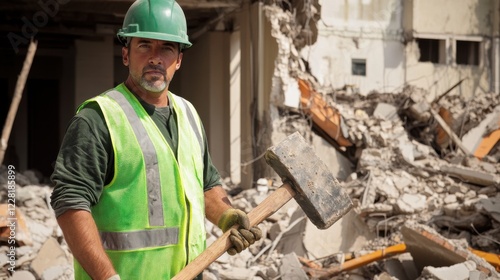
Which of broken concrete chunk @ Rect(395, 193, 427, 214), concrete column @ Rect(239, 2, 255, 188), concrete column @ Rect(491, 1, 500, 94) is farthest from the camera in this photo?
concrete column @ Rect(491, 1, 500, 94)

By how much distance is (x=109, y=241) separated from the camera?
241 cm

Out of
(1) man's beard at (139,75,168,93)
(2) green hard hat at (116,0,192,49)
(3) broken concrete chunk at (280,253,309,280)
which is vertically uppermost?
(2) green hard hat at (116,0,192,49)

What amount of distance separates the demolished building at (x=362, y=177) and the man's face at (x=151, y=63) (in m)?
3.26

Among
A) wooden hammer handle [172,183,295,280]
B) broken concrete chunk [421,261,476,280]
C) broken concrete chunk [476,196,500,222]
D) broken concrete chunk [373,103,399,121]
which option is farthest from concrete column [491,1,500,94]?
wooden hammer handle [172,183,295,280]

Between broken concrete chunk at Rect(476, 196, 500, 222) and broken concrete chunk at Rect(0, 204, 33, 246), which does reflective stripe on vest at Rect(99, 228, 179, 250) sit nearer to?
broken concrete chunk at Rect(0, 204, 33, 246)

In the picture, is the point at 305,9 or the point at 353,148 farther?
the point at 353,148

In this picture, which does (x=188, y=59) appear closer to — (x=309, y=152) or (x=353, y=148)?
(x=353, y=148)

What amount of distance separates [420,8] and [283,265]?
33.5 ft

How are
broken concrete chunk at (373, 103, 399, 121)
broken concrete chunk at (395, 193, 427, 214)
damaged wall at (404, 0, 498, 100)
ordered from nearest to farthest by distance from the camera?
broken concrete chunk at (395, 193, 427, 214) → broken concrete chunk at (373, 103, 399, 121) → damaged wall at (404, 0, 498, 100)

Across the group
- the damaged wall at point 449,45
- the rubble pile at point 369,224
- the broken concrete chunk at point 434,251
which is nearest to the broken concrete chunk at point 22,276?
the rubble pile at point 369,224

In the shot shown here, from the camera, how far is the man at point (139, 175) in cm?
227

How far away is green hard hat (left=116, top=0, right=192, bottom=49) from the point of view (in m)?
2.50

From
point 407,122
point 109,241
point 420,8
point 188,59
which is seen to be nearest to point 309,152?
point 109,241

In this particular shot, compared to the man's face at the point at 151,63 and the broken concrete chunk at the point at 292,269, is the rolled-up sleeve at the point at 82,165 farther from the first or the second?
the broken concrete chunk at the point at 292,269
